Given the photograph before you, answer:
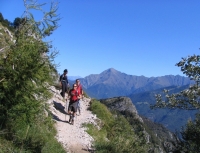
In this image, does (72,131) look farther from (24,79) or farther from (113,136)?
(24,79)

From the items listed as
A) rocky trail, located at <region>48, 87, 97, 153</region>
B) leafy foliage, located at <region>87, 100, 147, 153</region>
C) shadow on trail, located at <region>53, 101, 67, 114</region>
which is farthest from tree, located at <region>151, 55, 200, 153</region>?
shadow on trail, located at <region>53, 101, 67, 114</region>

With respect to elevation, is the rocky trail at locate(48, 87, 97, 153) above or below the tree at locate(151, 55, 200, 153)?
below

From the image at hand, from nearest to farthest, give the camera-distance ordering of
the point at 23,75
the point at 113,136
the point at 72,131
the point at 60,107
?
the point at 23,75
the point at 72,131
the point at 113,136
the point at 60,107

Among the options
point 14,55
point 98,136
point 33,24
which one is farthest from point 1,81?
point 98,136

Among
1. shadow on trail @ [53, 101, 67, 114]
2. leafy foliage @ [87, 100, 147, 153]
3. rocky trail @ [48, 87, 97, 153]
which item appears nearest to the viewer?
leafy foliage @ [87, 100, 147, 153]

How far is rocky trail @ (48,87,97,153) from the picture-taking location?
44.7ft

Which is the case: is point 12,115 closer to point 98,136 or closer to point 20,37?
point 20,37

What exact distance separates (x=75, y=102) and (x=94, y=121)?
357cm

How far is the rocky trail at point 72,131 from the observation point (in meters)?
13.6

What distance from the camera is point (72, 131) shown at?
622 inches

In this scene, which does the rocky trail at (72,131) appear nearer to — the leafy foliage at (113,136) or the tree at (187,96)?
the leafy foliage at (113,136)

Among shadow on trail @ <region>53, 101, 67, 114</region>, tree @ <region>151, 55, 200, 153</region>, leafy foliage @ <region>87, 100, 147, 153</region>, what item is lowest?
leafy foliage @ <region>87, 100, 147, 153</region>

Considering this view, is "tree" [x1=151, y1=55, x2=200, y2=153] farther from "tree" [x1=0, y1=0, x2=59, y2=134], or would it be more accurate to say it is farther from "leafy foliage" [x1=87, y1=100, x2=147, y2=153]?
"tree" [x1=0, y1=0, x2=59, y2=134]

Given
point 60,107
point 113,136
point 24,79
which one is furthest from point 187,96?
point 60,107
